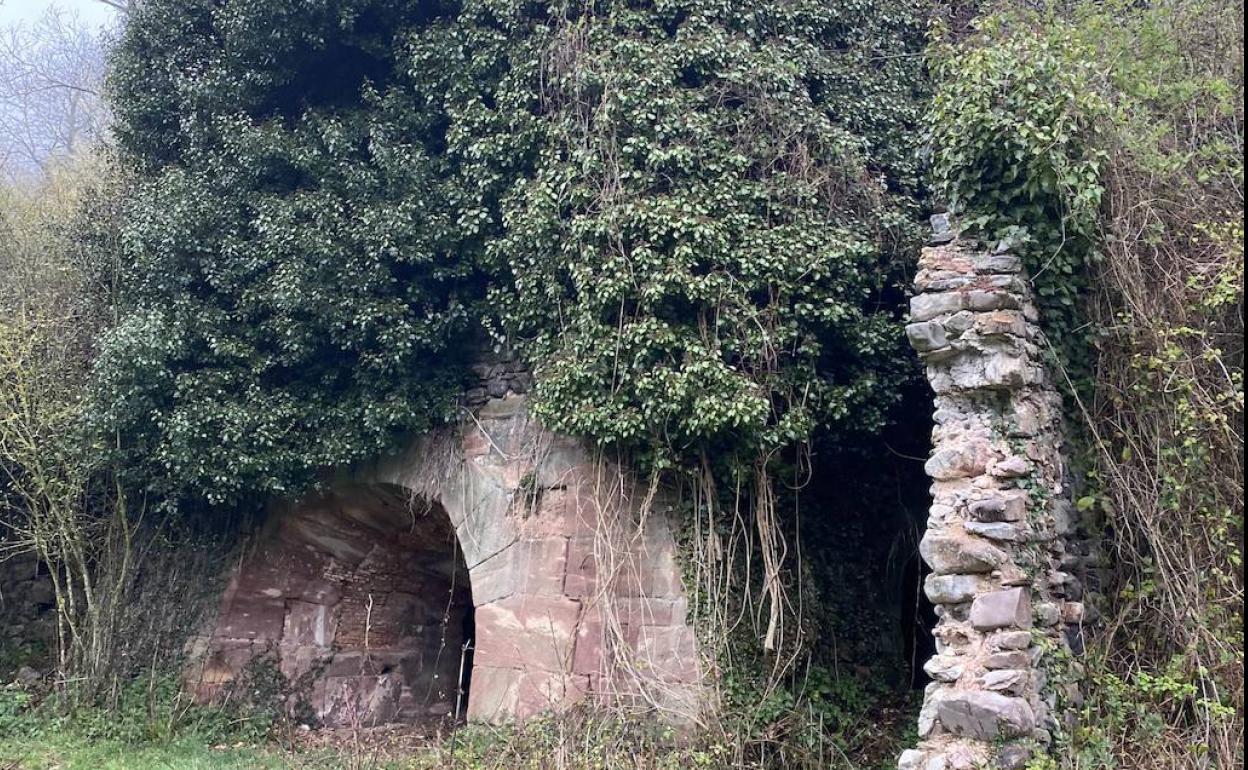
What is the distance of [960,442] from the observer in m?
5.07

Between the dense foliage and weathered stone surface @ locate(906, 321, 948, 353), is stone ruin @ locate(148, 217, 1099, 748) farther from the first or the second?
the dense foliage

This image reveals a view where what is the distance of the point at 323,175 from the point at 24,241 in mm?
4431

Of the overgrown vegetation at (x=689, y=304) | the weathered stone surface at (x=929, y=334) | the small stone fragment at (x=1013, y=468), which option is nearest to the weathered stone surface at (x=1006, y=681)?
the overgrown vegetation at (x=689, y=304)

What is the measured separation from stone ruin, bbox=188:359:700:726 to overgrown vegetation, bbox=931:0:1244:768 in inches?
94.7

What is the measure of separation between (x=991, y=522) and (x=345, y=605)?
5.64 m

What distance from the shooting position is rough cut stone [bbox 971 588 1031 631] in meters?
4.66

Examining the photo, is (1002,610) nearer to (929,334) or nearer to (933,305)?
(929,334)

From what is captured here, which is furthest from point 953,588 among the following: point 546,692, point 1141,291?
point 546,692

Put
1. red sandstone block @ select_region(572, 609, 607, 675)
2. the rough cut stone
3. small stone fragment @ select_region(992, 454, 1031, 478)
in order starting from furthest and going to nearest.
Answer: red sandstone block @ select_region(572, 609, 607, 675) → small stone fragment @ select_region(992, 454, 1031, 478) → the rough cut stone

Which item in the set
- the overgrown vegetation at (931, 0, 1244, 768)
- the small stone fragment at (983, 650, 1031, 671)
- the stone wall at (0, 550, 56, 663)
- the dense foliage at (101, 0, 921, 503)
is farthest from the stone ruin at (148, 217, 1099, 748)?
the stone wall at (0, 550, 56, 663)

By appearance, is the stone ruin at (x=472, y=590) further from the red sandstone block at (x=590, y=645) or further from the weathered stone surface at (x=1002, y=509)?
the weathered stone surface at (x=1002, y=509)

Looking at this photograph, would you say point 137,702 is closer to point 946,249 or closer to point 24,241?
point 24,241

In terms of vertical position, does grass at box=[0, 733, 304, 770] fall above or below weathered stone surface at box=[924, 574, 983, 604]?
below

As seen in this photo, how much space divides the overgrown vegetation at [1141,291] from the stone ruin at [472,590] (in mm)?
2406
